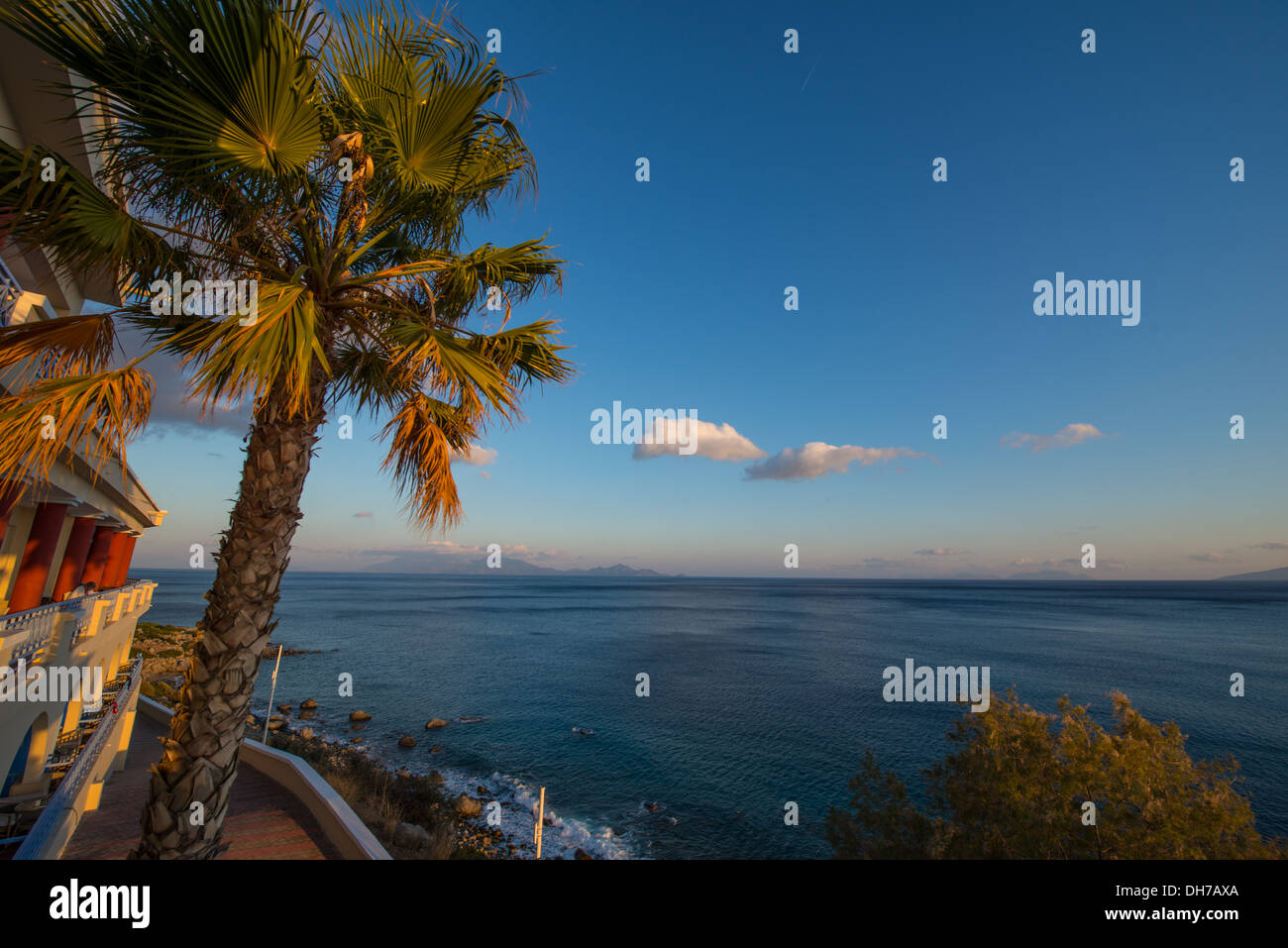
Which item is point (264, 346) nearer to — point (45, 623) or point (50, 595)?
point (45, 623)

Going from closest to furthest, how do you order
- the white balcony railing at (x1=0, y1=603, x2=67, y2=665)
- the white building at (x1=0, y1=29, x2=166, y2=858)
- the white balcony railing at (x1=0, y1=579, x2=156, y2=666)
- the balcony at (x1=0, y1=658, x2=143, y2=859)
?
the balcony at (x1=0, y1=658, x2=143, y2=859) < the white building at (x1=0, y1=29, x2=166, y2=858) < the white balcony railing at (x1=0, y1=603, x2=67, y2=665) < the white balcony railing at (x1=0, y1=579, x2=156, y2=666)

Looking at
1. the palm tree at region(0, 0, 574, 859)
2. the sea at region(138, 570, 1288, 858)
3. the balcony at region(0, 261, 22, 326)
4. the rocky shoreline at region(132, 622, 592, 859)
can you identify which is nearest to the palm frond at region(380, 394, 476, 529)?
the palm tree at region(0, 0, 574, 859)

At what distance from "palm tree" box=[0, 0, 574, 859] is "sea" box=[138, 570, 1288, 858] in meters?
18.7

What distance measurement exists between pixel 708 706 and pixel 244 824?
31709 millimetres

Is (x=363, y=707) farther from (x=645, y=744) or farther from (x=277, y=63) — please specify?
(x=277, y=63)

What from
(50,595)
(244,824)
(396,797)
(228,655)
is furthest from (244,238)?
(396,797)

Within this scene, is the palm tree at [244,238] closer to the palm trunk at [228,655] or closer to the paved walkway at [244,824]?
the palm trunk at [228,655]

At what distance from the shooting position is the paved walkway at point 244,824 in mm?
8320

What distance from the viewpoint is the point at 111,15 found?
2957 millimetres

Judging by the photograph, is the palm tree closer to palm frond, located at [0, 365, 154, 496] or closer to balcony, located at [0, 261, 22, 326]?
palm frond, located at [0, 365, 154, 496]

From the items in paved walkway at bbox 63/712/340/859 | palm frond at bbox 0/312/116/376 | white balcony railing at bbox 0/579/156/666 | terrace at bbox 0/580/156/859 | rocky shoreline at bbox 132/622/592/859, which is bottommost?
rocky shoreline at bbox 132/622/592/859

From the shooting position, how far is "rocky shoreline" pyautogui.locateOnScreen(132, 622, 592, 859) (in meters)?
12.0

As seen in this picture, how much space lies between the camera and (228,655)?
377cm

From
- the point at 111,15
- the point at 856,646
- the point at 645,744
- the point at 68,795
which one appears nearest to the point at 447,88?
the point at 111,15
